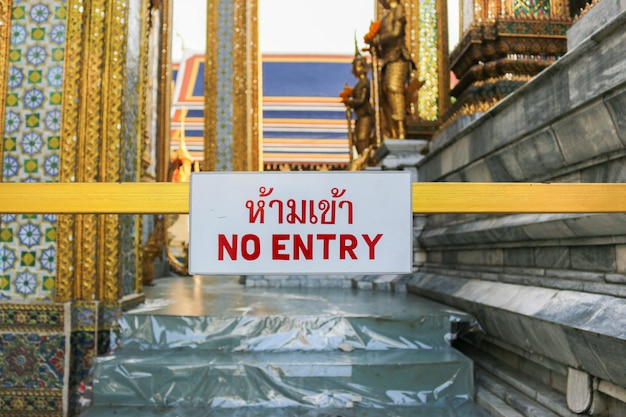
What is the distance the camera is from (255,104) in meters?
7.87

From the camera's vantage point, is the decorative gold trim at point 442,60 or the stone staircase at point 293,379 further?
the decorative gold trim at point 442,60

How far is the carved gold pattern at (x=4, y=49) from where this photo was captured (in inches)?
104

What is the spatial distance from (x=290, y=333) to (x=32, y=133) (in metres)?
1.73

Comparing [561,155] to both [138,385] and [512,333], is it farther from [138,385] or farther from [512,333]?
[138,385]

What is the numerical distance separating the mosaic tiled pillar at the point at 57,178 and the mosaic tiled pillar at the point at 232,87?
189 inches

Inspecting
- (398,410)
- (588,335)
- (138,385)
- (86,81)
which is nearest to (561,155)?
(588,335)

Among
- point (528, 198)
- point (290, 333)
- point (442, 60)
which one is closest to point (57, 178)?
point (290, 333)

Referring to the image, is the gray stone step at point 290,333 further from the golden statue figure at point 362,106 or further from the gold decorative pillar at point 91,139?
the golden statue figure at point 362,106

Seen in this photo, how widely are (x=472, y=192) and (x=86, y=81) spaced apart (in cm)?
237

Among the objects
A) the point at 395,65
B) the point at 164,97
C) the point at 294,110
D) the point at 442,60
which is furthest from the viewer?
the point at 294,110

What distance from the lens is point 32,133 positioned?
2652 millimetres

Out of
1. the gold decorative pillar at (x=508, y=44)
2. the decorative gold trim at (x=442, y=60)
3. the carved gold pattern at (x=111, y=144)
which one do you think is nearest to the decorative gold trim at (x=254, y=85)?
the decorative gold trim at (x=442, y=60)

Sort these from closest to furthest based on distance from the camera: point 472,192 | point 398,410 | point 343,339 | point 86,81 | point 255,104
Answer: point 472,192 → point 398,410 → point 343,339 → point 86,81 → point 255,104

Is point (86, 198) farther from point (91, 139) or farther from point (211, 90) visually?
point (211, 90)
